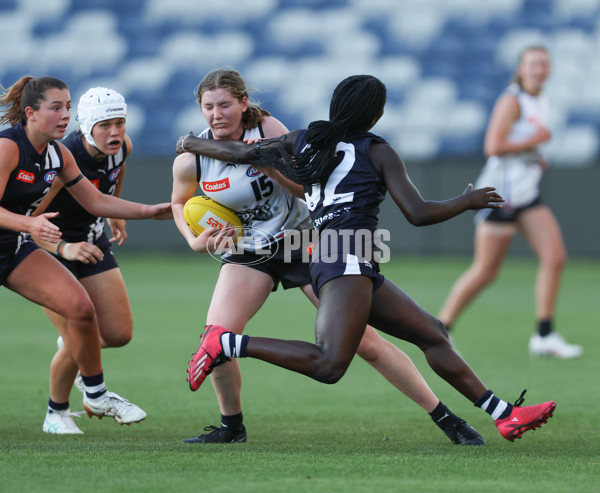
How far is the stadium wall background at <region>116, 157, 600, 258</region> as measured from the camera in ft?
56.9

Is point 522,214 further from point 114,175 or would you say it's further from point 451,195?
point 451,195

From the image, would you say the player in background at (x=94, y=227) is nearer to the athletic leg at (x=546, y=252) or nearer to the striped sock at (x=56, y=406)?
the striped sock at (x=56, y=406)

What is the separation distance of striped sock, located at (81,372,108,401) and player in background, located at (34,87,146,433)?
118 mm

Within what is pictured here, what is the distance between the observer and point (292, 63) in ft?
67.2

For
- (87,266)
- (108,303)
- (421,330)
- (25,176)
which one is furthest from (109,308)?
(421,330)

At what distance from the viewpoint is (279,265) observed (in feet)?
18.4

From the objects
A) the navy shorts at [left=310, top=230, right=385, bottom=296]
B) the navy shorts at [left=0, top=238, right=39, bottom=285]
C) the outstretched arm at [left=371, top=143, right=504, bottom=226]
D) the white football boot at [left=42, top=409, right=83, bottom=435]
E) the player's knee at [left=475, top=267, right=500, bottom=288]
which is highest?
the outstretched arm at [left=371, top=143, right=504, bottom=226]

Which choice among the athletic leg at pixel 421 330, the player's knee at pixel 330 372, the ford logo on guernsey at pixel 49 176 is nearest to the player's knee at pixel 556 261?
the athletic leg at pixel 421 330

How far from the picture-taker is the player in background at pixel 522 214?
29.8ft

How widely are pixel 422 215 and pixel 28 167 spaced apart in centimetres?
232

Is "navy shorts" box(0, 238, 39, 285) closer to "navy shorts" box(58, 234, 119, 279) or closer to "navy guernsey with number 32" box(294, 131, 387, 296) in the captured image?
"navy shorts" box(58, 234, 119, 279)

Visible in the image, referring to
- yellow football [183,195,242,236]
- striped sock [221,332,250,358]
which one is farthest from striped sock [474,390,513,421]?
yellow football [183,195,242,236]

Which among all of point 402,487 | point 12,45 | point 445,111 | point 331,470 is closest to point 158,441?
point 331,470

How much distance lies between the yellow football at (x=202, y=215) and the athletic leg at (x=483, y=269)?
13.6 feet
